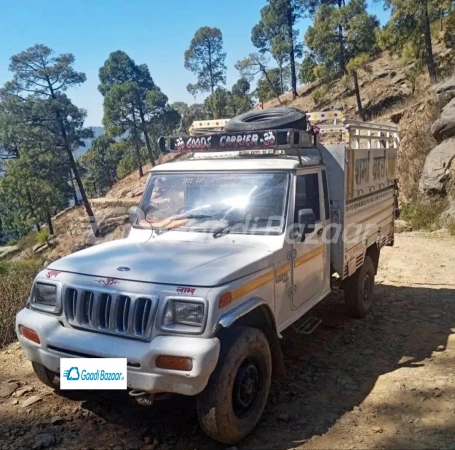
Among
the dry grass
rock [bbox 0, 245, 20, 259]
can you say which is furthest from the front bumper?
rock [bbox 0, 245, 20, 259]

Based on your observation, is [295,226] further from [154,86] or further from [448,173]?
[154,86]

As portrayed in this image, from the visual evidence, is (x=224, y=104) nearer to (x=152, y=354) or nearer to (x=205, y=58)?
(x=205, y=58)

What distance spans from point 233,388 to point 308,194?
209 centimetres

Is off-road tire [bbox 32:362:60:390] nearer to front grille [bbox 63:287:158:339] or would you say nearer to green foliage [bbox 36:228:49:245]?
front grille [bbox 63:287:158:339]

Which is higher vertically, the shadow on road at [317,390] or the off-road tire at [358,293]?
the off-road tire at [358,293]

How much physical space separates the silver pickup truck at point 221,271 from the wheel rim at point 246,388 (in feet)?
0.04

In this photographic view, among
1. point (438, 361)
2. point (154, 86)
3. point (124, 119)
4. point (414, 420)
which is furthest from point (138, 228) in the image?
point (154, 86)

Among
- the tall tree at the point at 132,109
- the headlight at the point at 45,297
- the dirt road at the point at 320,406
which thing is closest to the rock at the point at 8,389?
the dirt road at the point at 320,406

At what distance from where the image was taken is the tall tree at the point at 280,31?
1538 inches

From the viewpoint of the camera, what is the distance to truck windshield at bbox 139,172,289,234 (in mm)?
4070

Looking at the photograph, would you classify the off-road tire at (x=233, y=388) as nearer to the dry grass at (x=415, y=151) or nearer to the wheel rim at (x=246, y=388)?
the wheel rim at (x=246, y=388)

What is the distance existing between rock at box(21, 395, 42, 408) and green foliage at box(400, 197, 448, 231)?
11.6 metres

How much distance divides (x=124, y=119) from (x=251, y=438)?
39893 mm

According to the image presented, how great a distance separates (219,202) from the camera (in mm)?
4277
